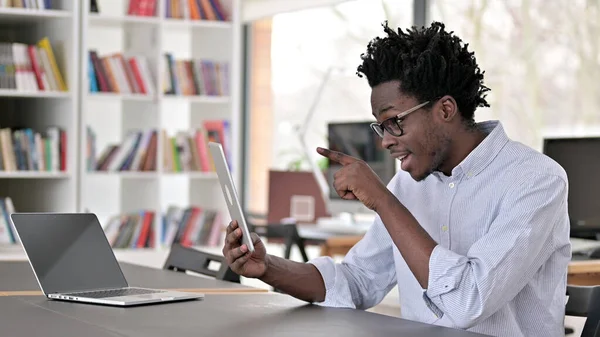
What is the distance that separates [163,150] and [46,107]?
0.66 meters

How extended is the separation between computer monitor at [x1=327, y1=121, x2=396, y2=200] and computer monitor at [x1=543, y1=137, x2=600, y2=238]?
4.46 feet

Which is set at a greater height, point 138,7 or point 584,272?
point 138,7

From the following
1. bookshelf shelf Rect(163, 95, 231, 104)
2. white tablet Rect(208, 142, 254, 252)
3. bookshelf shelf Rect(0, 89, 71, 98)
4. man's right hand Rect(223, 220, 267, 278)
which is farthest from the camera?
bookshelf shelf Rect(163, 95, 231, 104)

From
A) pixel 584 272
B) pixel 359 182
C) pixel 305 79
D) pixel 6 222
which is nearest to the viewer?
pixel 359 182

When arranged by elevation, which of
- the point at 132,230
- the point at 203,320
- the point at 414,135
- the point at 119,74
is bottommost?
the point at 132,230

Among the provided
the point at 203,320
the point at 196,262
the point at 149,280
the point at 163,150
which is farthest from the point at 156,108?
the point at 203,320

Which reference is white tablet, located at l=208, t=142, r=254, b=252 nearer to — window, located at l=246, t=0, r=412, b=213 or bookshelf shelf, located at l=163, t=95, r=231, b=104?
bookshelf shelf, located at l=163, t=95, r=231, b=104


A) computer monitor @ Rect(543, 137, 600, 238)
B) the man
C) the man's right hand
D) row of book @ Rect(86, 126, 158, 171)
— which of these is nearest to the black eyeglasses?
the man

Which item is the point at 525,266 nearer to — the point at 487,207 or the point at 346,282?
the point at 487,207

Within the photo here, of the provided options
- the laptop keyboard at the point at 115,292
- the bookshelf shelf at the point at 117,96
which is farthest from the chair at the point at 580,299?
the bookshelf shelf at the point at 117,96

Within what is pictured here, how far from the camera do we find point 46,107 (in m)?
5.25

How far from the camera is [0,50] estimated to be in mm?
4914

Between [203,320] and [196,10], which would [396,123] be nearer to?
[203,320]

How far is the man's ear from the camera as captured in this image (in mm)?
2051
